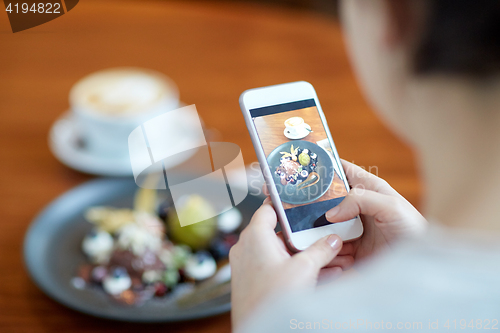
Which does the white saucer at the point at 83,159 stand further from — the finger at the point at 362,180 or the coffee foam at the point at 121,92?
the finger at the point at 362,180

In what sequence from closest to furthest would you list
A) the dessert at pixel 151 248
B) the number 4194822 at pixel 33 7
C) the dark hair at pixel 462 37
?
1. the dark hair at pixel 462 37
2. the dessert at pixel 151 248
3. the number 4194822 at pixel 33 7

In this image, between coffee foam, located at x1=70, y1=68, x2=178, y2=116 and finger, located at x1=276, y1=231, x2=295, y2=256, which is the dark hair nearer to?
finger, located at x1=276, y1=231, x2=295, y2=256

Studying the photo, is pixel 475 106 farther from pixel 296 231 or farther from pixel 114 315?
pixel 114 315

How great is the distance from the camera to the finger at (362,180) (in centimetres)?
43

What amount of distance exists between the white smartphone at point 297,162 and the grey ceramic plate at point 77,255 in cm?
14

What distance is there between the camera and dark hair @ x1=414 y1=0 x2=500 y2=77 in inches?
7.8

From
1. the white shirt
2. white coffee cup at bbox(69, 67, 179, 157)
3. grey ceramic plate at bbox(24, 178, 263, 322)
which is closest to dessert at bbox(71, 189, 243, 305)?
grey ceramic plate at bbox(24, 178, 263, 322)

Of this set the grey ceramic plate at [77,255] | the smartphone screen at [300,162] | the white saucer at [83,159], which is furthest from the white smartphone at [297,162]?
the white saucer at [83,159]

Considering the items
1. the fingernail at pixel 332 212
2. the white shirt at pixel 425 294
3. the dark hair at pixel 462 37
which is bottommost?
the fingernail at pixel 332 212

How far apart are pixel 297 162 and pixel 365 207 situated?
0.07 metres

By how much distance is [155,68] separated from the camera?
931mm

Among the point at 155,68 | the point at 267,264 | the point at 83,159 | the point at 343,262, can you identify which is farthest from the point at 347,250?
the point at 155,68

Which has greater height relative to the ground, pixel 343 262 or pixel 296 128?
pixel 296 128

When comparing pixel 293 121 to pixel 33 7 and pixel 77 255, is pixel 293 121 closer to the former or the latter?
pixel 77 255
